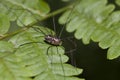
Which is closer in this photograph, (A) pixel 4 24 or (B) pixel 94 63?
(A) pixel 4 24

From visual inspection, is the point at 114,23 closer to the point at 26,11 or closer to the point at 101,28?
the point at 101,28

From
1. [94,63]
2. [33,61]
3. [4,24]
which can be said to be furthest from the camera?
[94,63]

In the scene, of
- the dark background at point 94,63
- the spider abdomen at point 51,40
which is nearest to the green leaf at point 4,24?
the spider abdomen at point 51,40

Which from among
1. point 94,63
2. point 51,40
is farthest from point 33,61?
point 94,63

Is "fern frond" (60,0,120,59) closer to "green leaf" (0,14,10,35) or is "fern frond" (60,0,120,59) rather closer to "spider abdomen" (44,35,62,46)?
"spider abdomen" (44,35,62,46)

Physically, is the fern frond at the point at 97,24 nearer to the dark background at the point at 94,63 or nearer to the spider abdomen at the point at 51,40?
the spider abdomen at the point at 51,40

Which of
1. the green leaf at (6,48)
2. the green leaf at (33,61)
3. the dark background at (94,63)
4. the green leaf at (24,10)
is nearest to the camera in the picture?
the green leaf at (33,61)

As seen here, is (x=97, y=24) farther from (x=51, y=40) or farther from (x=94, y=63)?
(x=94, y=63)
